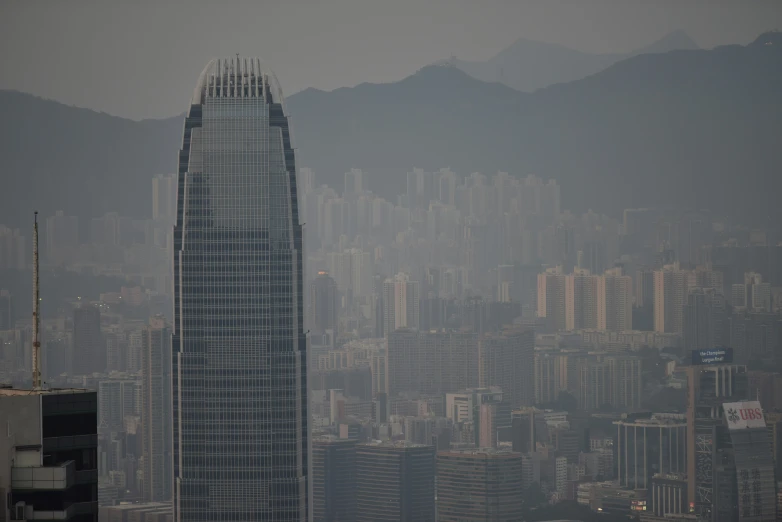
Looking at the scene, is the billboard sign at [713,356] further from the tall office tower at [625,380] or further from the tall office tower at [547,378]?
the tall office tower at [547,378]

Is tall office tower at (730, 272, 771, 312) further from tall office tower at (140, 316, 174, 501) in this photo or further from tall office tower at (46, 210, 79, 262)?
tall office tower at (46, 210, 79, 262)

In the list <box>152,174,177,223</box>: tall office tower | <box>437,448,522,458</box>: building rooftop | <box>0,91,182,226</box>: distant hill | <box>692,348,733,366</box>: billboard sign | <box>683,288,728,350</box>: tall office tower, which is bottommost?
<box>437,448,522,458</box>: building rooftop

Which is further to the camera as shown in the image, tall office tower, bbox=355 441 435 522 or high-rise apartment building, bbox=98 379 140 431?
tall office tower, bbox=355 441 435 522

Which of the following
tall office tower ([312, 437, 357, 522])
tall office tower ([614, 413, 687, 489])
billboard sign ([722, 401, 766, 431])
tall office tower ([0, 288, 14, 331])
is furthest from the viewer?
tall office tower ([614, 413, 687, 489])

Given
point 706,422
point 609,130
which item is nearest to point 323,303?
point 706,422

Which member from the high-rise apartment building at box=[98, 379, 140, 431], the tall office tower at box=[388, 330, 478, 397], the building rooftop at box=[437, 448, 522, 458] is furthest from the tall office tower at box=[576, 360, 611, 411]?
the high-rise apartment building at box=[98, 379, 140, 431]

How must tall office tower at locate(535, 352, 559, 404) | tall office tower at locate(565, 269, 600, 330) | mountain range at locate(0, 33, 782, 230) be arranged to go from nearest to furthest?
mountain range at locate(0, 33, 782, 230)
tall office tower at locate(535, 352, 559, 404)
tall office tower at locate(565, 269, 600, 330)

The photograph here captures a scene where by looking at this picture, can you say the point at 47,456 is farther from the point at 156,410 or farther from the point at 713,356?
the point at 713,356
